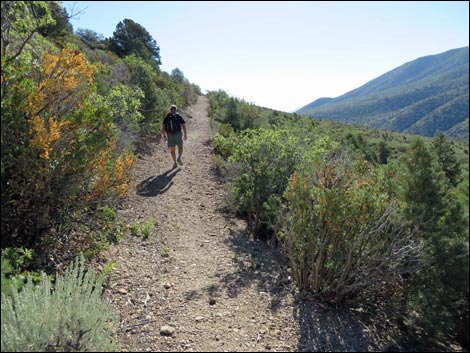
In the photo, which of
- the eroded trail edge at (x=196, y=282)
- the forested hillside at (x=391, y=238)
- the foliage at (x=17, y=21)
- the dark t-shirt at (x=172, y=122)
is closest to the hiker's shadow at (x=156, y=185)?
the eroded trail edge at (x=196, y=282)

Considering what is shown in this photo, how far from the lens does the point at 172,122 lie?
27.1 ft

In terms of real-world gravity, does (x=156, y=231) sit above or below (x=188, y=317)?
above

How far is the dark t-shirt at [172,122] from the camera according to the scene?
8.26m

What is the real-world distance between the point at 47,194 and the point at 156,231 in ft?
7.67

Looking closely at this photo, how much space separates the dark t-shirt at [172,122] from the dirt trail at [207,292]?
223cm

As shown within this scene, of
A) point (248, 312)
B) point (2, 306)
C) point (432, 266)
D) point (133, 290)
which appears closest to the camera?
point (2, 306)

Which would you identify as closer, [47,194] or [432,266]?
[432,266]

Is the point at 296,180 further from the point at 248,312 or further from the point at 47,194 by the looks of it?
the point at 47,194

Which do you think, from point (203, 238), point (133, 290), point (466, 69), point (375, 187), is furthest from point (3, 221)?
point (466, 69)

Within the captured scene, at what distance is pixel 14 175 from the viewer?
2973mm

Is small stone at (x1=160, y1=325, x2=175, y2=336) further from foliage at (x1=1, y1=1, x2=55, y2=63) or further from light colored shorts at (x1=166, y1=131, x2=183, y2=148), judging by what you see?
Result: light colored shorts at (x1=166, y1=131, x2=183, y2=148)

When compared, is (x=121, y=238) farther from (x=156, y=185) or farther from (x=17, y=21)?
(x=156, y=185)

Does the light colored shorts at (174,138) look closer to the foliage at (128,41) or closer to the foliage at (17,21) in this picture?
the foliage at (17,21)

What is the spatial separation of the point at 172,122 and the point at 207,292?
5343mm
